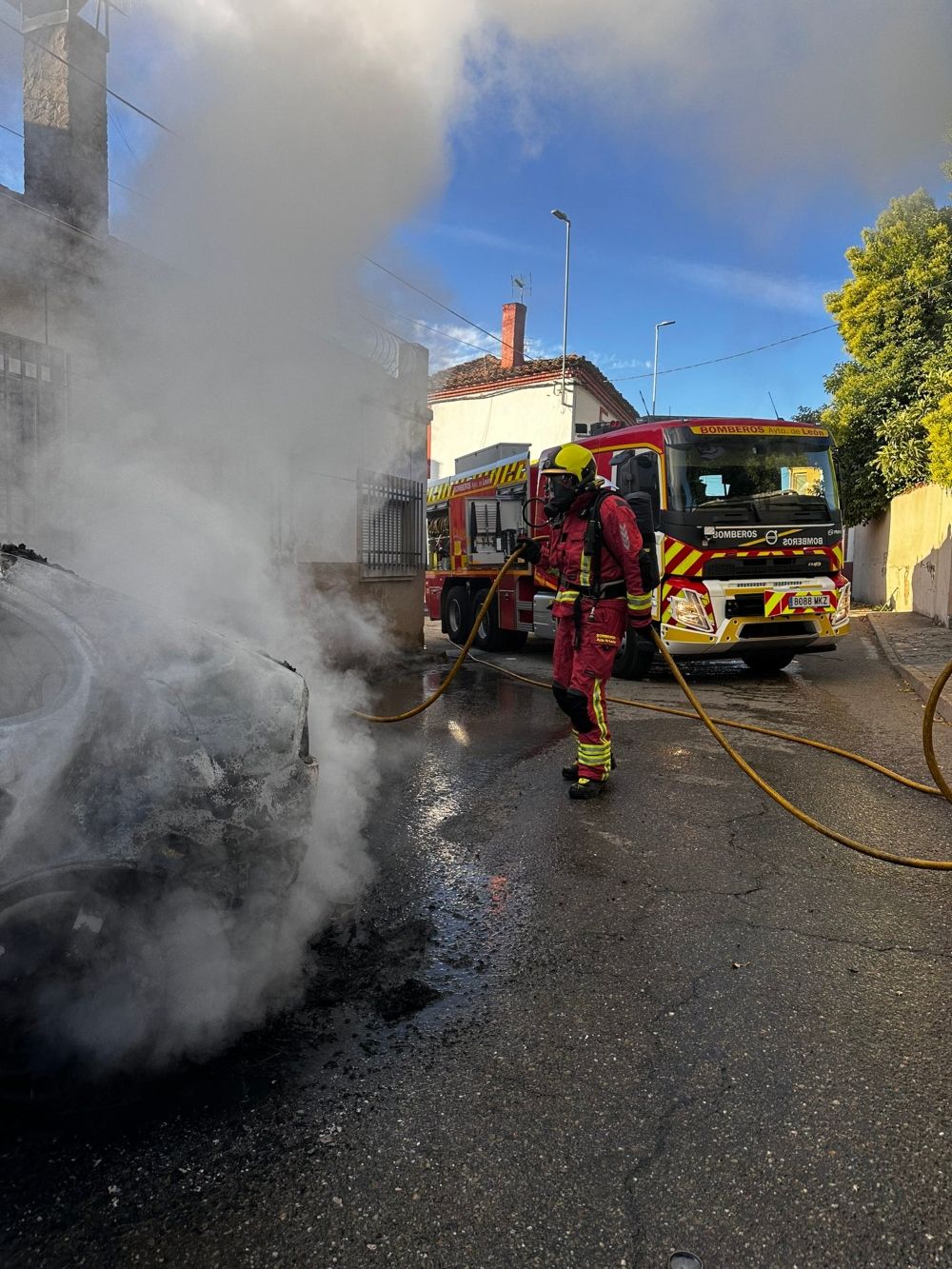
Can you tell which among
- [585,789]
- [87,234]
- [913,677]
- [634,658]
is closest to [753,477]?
[634,658]

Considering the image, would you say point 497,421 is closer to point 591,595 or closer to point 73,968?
point 591,595

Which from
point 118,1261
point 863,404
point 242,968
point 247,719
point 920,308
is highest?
point 920,308

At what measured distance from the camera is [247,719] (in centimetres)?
231

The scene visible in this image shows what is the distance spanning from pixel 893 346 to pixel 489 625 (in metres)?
12.7

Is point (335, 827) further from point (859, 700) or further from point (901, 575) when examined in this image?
point (901, 575)

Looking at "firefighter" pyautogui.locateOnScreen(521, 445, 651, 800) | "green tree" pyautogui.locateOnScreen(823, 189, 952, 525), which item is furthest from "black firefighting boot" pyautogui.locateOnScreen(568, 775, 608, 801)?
"green tree" pyautogui.locateOnScreen(823, 189, 952, 525)

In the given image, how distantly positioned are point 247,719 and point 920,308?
65.7 ft

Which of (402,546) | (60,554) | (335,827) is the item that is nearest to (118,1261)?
(335,827)

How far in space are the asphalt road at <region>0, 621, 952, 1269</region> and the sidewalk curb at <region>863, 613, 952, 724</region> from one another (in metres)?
3.44

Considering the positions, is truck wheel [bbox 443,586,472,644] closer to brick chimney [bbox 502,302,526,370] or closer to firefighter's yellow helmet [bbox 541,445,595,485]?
firefighter's yellow helmet [bbox 541,445,595,485]

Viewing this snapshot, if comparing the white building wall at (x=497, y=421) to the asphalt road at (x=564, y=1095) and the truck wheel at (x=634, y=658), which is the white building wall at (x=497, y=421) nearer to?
the truck wheel at (x=634, y=658)

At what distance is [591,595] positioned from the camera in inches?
181

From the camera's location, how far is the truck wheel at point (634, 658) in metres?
8.77

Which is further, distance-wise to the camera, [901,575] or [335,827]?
[901,575]
